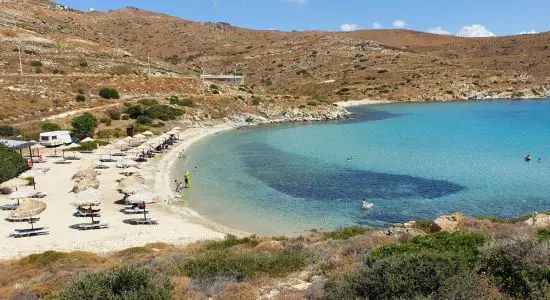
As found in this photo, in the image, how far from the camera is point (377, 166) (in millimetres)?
39625

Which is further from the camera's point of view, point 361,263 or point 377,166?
point 377,166

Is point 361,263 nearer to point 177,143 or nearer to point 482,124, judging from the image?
point 177,143

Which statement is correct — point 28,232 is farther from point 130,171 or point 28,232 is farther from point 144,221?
point 130,171

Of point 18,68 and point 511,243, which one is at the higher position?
point 18,68

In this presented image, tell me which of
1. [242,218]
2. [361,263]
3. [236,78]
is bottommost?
[242,218]

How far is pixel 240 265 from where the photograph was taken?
13.0 m

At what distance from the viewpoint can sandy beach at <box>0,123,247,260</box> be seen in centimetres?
2112

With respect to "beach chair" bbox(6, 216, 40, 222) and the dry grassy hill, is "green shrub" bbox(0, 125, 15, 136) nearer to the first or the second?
the dry grassy hill

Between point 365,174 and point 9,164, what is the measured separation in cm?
2859

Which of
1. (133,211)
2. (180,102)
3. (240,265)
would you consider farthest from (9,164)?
(180,102)

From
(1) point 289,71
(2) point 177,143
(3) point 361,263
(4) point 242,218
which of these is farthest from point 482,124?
(1) point 289,71

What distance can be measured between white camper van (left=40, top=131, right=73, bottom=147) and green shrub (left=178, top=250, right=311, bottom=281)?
36.9 meters

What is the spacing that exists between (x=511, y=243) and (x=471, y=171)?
28285 mm

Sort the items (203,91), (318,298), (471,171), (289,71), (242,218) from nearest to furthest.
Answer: (318,298) → (242,218) → (471,171) → (203,91) → (289,71)
